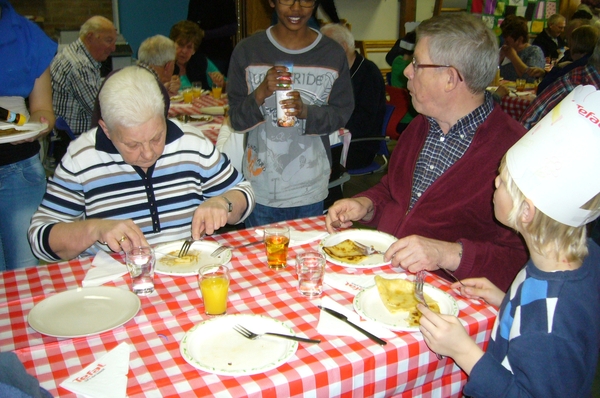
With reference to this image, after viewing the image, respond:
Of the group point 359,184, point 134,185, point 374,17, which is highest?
point 374,17

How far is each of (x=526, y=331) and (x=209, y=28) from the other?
20.6 feet

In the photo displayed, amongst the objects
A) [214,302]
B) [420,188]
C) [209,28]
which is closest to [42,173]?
[214,302]

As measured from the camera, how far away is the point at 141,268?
1.62 m

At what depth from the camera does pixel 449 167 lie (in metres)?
1.99

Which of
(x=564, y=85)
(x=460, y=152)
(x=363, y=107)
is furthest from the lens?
(x=363, y=107)

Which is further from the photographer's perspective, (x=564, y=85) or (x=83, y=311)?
(x=564, y=85)

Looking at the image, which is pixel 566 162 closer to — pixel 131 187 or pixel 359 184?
pixel 131 187

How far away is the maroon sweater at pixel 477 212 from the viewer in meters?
1.81

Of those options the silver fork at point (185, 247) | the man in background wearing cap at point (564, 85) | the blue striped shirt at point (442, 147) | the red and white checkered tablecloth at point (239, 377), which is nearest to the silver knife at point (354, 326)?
the red and white checkered tablecloth at point (239, 377)

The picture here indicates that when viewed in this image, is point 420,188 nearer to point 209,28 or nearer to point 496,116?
point 496,116

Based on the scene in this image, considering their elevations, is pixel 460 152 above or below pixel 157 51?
below

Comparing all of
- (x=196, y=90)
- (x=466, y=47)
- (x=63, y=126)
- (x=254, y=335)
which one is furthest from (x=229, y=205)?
(x=196, y=90)

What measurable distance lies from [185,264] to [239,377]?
69 cm

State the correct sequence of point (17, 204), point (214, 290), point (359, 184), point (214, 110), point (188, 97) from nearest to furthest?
1. point (214, 290)
2. point (17, 204)
3. point (214, 110)
4. point (188, 97)
5. point (359, 184)
